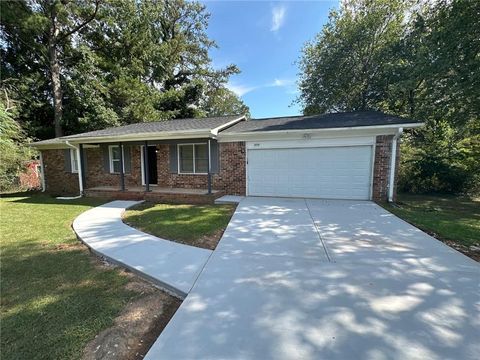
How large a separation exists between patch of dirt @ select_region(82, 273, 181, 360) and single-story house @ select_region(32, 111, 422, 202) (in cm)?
591

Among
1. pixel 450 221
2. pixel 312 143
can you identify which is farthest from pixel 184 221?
pixel 450 221

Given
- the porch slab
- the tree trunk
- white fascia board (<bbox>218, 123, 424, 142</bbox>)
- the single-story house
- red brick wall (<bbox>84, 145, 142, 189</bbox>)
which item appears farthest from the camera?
the tree trunk

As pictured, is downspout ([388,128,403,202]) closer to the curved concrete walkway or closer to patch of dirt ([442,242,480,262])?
patch of dirt ([442,242,480,262])

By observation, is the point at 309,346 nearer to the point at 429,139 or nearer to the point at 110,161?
the point at 110,161

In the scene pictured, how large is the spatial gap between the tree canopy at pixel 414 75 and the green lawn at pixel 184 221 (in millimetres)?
9782

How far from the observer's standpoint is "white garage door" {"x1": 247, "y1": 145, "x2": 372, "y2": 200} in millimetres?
8445

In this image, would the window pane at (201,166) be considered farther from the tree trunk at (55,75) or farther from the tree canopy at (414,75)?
the tree trunk at (55,75)

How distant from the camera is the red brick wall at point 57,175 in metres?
12.8

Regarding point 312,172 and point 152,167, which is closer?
point 312,172

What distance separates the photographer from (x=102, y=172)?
40.0ft

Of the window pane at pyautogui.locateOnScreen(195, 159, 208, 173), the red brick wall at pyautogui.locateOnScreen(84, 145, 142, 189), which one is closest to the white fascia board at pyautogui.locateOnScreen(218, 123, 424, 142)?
the window pane at pyautogui.locateOnScreen(195, 159, 208, 173)

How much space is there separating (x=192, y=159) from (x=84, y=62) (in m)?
12.3

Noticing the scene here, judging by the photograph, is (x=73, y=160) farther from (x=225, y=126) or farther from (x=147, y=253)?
(x=147, y=253)

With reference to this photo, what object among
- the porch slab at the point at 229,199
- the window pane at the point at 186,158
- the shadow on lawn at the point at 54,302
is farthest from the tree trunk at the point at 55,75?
the shadow on lawn at the point at 54,302
